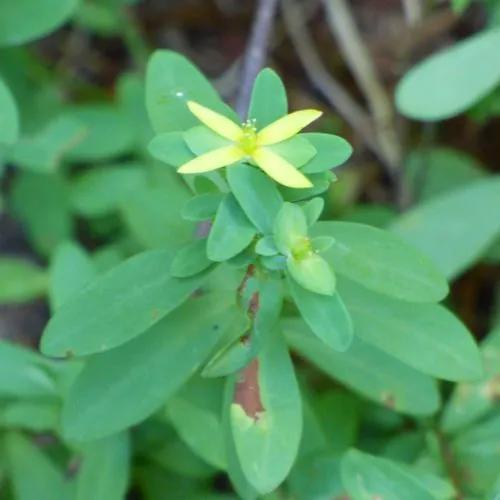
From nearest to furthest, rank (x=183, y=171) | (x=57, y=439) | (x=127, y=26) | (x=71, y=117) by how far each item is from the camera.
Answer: (x=183, y=171) < (x=57, y=439) < (x=71, y=117) < (x=127, y=26)

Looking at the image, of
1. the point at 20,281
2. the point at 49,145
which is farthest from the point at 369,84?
the point at 20,281

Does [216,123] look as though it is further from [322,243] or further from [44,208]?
[44,208]

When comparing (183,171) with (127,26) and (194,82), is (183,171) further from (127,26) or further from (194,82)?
(127,26)

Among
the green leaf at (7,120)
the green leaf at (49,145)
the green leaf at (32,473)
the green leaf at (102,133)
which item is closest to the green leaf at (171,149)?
the green leaf at (7,120)

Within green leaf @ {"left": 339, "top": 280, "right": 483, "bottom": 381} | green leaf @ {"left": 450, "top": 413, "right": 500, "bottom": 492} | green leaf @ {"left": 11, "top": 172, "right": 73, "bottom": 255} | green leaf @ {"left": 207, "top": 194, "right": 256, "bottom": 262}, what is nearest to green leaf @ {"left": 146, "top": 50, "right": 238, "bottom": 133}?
green leaf @ {"left": 207, "top": 194, "right": 256, "bottom": 262}

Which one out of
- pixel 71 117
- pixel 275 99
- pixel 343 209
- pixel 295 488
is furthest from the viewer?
pixel 343 209

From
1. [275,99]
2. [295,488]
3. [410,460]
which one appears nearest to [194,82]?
[275,99]
